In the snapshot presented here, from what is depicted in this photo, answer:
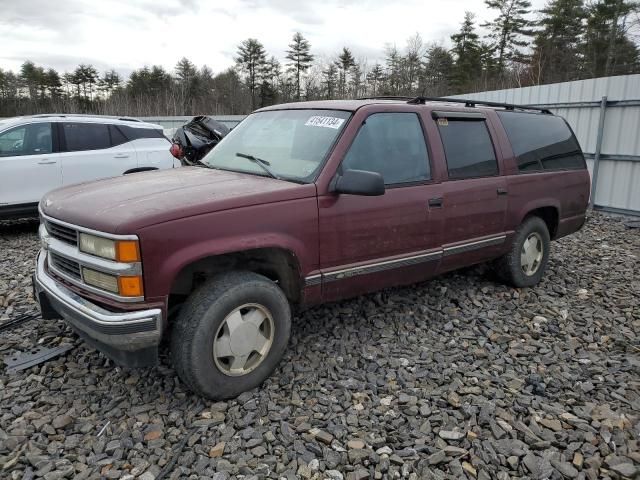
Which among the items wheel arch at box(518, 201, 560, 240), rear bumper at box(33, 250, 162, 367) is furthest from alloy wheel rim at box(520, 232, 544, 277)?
rear bumper at box(33, 250, 162, 367)

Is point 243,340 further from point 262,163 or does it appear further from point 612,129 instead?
point 612,129

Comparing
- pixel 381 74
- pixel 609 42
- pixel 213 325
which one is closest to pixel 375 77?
pixel 381 74

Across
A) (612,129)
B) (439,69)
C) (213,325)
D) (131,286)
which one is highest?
(439,69)

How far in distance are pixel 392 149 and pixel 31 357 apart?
3.09 meters

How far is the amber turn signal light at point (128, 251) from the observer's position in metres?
2.48

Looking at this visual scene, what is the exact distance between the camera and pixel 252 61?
149ft

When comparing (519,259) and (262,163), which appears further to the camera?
(519,259)

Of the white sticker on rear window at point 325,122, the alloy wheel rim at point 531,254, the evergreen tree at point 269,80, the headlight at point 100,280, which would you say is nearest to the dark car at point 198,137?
the white sticker on rear window at point 325,122

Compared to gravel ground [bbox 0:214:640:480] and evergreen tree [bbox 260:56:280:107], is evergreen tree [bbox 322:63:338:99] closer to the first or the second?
evergreen tree [bbox 260:56:280:107]

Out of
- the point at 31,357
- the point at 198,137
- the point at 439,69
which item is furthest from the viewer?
the point at 439,69

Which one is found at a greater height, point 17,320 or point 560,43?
point 560,43

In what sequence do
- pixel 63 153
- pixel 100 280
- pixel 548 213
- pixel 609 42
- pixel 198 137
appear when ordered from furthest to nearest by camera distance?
pixel 609 42
pixel 198 137
pixel 63 153
pixel 548 213
pixel 100 280

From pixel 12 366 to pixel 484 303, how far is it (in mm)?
3990

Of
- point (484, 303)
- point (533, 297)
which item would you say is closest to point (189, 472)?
point (484, 303)
